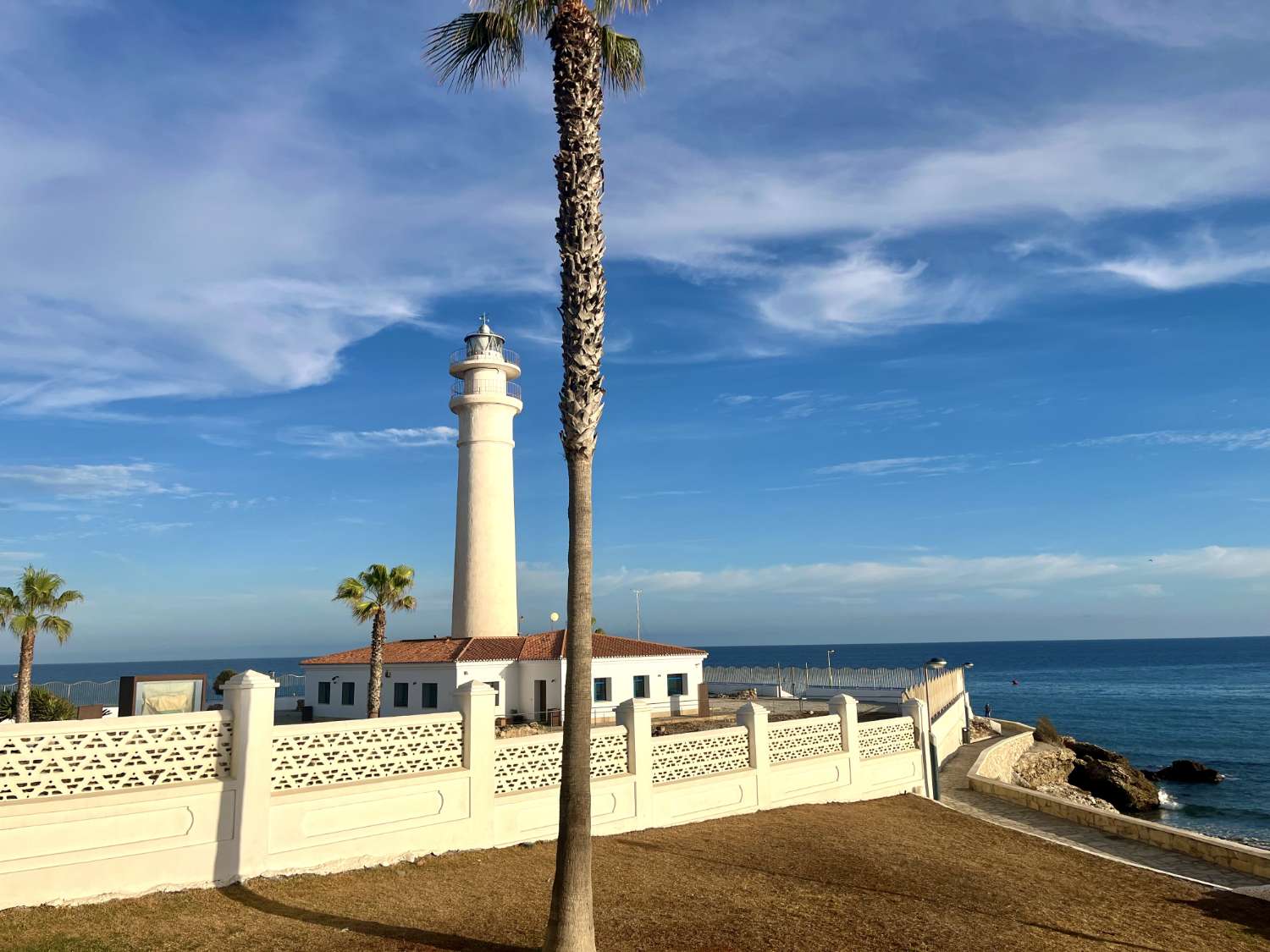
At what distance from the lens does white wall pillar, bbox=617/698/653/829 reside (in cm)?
1380

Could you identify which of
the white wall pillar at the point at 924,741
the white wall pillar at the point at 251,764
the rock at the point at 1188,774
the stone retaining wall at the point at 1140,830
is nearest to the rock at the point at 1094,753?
the rock at the point at 1188,774

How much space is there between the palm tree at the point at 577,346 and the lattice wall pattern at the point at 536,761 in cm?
430

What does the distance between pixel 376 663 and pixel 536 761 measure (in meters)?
17.9

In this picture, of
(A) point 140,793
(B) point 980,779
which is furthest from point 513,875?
(B) point 980,779

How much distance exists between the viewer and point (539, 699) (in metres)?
29.5

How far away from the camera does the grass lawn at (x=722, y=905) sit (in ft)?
27.5

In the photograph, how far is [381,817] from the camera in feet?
36.6

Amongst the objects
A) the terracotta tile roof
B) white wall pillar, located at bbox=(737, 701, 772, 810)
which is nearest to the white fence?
white wall pillar, located at bbox=(737, 701, 772, 810)

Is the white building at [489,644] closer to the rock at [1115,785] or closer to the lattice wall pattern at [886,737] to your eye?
the lattice wall pattern at [886,737]

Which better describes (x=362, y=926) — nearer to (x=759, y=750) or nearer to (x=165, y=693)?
(x=759, y=750)

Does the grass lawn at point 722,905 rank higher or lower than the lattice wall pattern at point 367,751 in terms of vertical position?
lower

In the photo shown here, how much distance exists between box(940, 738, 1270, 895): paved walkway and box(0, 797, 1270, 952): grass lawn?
7.15ft

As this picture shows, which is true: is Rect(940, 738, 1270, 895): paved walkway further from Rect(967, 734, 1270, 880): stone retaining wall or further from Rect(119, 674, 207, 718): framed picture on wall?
Rect(119, 674, 207, 718): framed picture on wall

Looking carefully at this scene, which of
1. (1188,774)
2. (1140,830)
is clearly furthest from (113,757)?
(1188,774)
